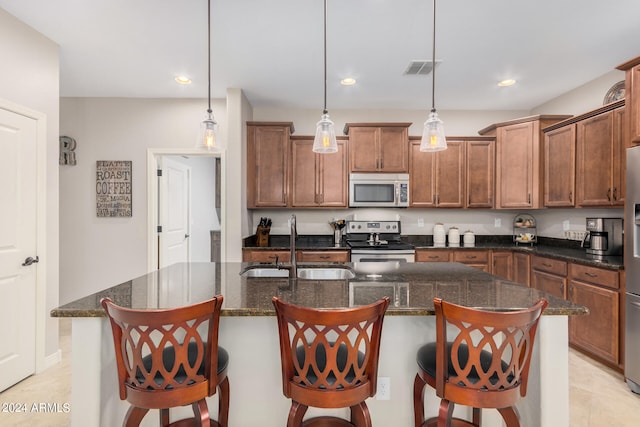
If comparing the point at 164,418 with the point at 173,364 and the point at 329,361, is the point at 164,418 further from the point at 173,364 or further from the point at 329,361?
the point at 329,361

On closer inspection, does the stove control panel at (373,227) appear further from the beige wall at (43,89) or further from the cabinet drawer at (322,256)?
the beige wall at (43,89)

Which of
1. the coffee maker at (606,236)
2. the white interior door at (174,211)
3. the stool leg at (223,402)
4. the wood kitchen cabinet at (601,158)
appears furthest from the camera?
the white interior door at (174,211)

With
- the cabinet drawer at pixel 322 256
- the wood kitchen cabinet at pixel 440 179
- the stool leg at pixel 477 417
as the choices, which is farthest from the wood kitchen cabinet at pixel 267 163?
the stool leg at pixel 477 417

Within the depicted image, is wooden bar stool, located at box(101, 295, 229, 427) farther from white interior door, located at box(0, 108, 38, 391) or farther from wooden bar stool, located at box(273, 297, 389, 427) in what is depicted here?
white interior door, located at box(0, 108, 38, 391)

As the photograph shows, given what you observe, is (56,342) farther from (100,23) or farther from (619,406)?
(619,406)

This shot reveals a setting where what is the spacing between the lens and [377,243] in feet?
13.9

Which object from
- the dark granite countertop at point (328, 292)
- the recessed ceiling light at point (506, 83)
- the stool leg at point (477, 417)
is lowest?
the stool leg at point (477, 417)

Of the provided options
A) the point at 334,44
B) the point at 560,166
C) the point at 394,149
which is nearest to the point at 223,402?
the point at 334,44

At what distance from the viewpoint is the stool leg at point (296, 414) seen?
132 centimetres

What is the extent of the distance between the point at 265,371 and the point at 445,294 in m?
1.00

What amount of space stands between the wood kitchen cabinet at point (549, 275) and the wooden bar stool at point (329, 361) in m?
2.81

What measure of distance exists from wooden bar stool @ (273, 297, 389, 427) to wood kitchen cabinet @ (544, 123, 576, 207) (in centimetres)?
327

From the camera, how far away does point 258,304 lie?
4.83 feet

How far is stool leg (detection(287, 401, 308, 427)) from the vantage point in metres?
1.32
